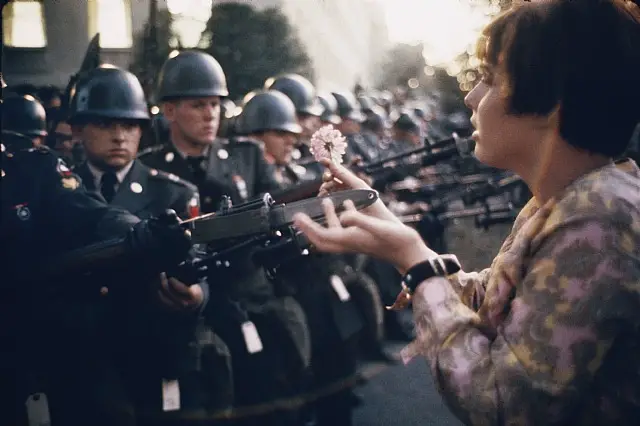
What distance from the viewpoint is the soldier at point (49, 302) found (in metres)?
3.06

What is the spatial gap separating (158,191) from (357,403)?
132 inches

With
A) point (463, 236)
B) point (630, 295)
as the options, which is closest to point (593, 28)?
point (630, 295)

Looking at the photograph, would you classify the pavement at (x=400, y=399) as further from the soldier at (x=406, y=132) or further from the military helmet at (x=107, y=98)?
the soldier at (x=406, y=132)

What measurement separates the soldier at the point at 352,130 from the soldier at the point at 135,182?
177 inches

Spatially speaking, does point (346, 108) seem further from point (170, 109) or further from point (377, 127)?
point (170, 109)

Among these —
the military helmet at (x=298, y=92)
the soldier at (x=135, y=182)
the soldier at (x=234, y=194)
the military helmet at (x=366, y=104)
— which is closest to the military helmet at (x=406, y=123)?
the military helmet at (x=366, y=104)

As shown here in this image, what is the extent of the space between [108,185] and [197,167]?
1.12m

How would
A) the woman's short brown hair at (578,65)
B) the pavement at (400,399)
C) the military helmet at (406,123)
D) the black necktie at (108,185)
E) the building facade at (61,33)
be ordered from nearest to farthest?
the woman's short brown hair at (578,65) < the black necktie at (108,185) < the pavement at (400,399) < the building facade at (61,33) < the military helmet at (406,123)

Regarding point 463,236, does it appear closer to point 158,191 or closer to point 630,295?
point 158,191

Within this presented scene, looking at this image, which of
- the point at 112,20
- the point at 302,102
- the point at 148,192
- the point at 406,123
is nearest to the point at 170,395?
the point at 148,192

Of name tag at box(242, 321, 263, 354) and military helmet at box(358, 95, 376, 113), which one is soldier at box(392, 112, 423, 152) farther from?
name tag at box(242, 321, 263, 354)

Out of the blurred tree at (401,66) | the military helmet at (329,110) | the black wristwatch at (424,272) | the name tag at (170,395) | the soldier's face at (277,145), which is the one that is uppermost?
the black wristwatch at (424,272)

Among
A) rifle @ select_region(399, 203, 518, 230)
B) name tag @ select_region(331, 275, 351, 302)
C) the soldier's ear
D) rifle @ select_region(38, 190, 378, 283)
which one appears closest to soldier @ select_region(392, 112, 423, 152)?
rifle @ select_region(399, 203, 518, 230)

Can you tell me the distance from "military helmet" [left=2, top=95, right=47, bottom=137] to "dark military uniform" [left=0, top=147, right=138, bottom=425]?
116 inches
